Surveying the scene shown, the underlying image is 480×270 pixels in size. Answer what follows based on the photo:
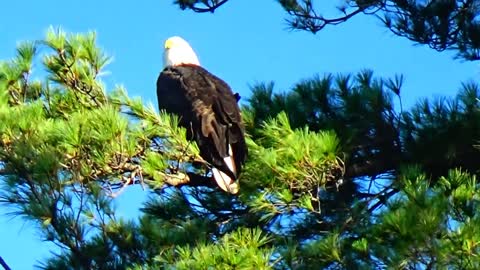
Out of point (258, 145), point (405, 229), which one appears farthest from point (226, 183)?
point (405, 229)

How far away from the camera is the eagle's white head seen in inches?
165

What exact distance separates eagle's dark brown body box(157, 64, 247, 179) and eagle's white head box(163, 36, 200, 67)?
A: 40 cm

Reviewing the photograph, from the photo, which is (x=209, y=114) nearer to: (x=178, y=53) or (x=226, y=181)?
(x=226, y=181)

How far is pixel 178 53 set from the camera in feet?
14.1

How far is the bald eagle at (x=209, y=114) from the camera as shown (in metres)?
3.24

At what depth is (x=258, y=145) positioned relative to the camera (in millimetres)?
3336

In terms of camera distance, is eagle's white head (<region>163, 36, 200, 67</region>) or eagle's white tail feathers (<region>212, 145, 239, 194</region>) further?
eagle's white head (<region>163, 36, 200, 67</region>)

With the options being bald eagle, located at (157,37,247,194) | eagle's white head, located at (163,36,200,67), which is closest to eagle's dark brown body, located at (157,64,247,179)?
bald eagle, located at (157,37,247,194)

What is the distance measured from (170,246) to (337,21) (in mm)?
1046

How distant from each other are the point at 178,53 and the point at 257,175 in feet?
4.00

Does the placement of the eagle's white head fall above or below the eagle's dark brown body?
above

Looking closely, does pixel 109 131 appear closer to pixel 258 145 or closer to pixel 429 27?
pixel 258 145

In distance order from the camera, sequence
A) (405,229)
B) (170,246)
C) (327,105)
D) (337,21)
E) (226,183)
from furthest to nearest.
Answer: (337,21), (327,105), (226,183), (170,246), (405,229)

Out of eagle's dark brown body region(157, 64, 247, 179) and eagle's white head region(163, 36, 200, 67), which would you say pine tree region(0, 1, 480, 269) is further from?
eagle's white head region(163, 36, 200, 67)
